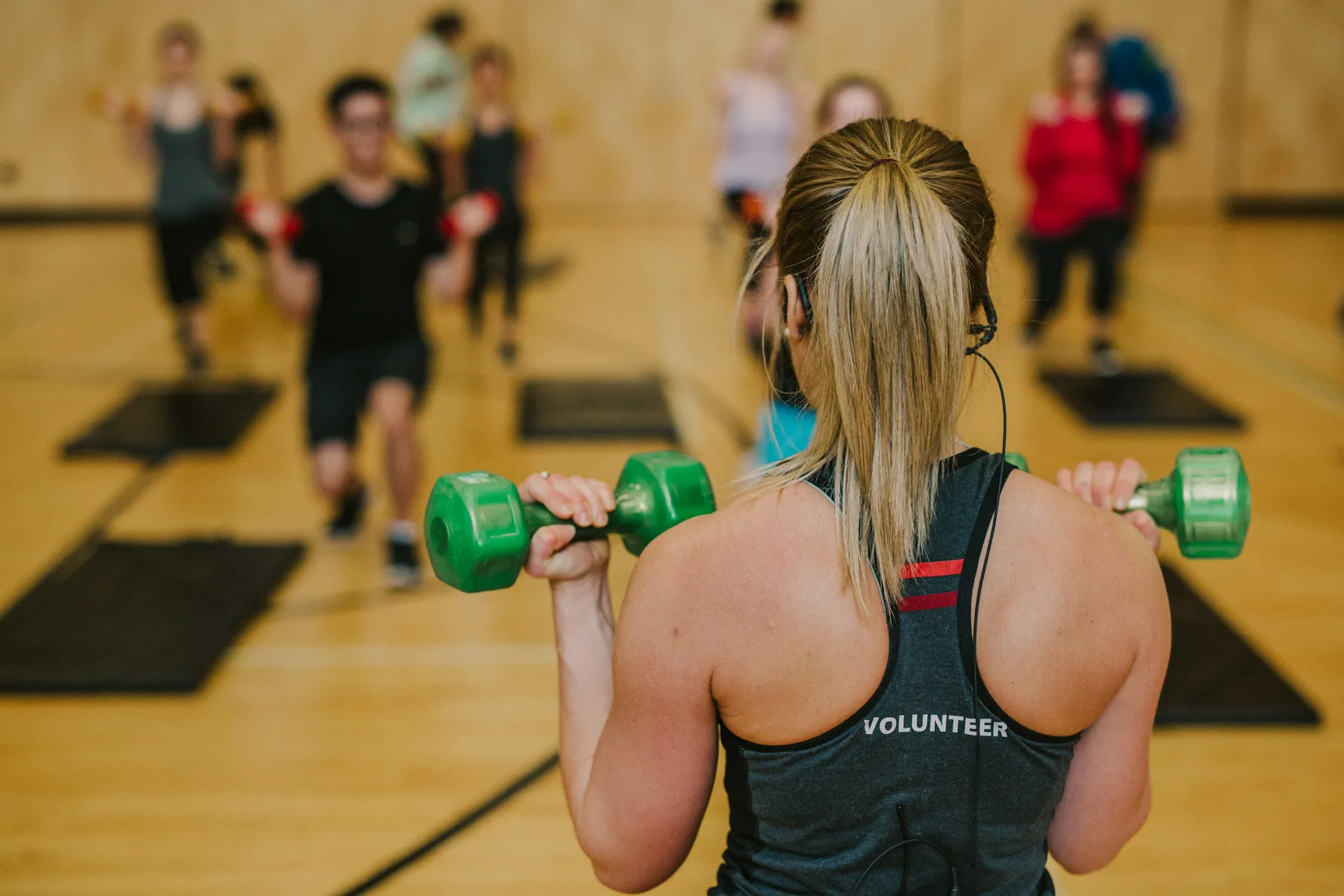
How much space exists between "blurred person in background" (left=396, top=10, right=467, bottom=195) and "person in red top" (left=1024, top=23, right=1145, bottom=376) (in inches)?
119

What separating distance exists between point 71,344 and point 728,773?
21.8ft

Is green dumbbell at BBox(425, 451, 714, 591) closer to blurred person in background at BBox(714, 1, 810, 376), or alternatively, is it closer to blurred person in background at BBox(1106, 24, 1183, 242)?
blurred person in background at BBox(714, 1, 810, 376)

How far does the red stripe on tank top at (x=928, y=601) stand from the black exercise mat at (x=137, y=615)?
8.58ft

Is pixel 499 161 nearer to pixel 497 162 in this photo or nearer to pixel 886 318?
pixel 497 162

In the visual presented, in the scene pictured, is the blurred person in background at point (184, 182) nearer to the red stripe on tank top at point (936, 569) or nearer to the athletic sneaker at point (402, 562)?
the athletic sneaker at point (402, 562)

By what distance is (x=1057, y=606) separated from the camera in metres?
1.11

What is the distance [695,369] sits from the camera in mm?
6523

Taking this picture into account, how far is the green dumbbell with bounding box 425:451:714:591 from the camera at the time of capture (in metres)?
1.37

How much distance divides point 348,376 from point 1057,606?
3.23 m

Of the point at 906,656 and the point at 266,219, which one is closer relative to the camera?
the point at 906,656

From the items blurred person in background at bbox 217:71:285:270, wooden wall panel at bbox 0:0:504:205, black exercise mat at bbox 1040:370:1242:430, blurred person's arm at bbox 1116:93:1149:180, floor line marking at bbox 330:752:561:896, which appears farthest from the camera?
wooden wall panel at bbox 0:0:504:205

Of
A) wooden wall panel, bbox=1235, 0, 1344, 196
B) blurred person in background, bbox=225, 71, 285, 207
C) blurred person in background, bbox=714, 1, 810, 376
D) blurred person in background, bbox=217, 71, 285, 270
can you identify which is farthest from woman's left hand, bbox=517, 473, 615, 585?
wooden wall panel, bbox=1235, 0, 1344, 196

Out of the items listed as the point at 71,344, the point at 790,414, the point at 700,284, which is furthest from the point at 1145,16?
the point at 790,414

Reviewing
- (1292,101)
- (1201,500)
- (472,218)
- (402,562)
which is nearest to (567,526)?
(1201,500)
